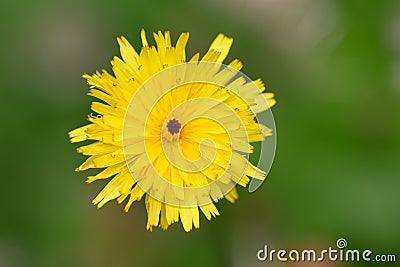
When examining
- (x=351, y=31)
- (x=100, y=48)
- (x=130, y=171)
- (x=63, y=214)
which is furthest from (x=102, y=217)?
(x=351, y=31)

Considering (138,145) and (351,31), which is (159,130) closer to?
(138,145)
